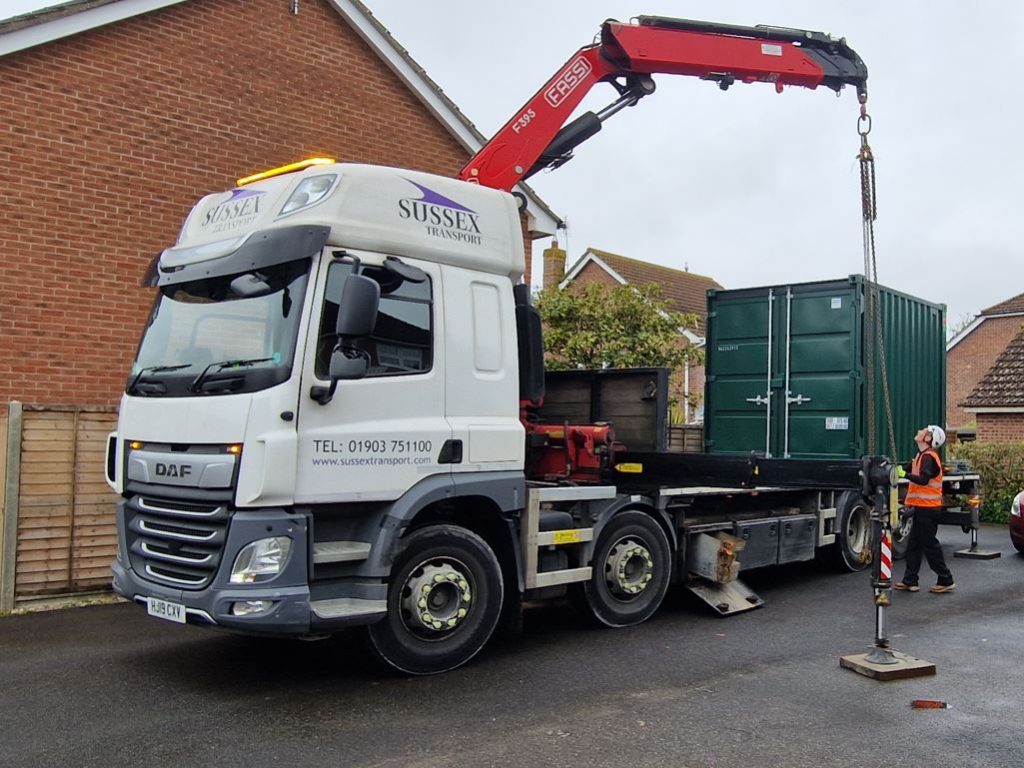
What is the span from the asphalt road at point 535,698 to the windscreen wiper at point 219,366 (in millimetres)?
1833

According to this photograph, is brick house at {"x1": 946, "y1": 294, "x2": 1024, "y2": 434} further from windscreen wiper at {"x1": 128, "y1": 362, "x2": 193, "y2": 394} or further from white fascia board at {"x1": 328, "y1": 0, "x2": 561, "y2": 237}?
Result: windscreen wiper at {"x1": 128, "y1": 362, "x2": 193, "y2": 394}

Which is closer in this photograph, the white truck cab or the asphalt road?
the asphalt road

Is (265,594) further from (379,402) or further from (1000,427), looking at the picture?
(1000,427)

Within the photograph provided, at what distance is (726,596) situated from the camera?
26.2ft

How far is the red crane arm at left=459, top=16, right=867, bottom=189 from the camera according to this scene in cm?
Answer: 806

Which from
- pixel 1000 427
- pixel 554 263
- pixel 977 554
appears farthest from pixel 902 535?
pixel 554 263

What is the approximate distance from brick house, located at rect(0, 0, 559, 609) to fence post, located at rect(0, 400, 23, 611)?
0.01 m

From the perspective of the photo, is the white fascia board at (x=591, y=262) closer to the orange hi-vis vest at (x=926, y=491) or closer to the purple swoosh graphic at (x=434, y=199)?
the orange hi-vis vest at (x=926, y=491)

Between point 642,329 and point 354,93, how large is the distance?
6.33 metres

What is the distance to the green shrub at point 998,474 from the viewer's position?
52.3 ft

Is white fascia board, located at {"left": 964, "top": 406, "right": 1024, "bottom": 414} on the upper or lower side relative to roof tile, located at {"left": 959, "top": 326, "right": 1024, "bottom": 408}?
lower

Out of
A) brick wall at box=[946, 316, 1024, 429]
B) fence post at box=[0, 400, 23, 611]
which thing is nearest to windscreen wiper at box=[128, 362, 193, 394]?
fence post at box=[0, 400, 23, 611]

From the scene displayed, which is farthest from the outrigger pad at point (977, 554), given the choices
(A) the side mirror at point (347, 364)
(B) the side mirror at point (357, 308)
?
(B) the side mirror at point (357, 308)

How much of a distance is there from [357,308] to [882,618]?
412 centimetres
